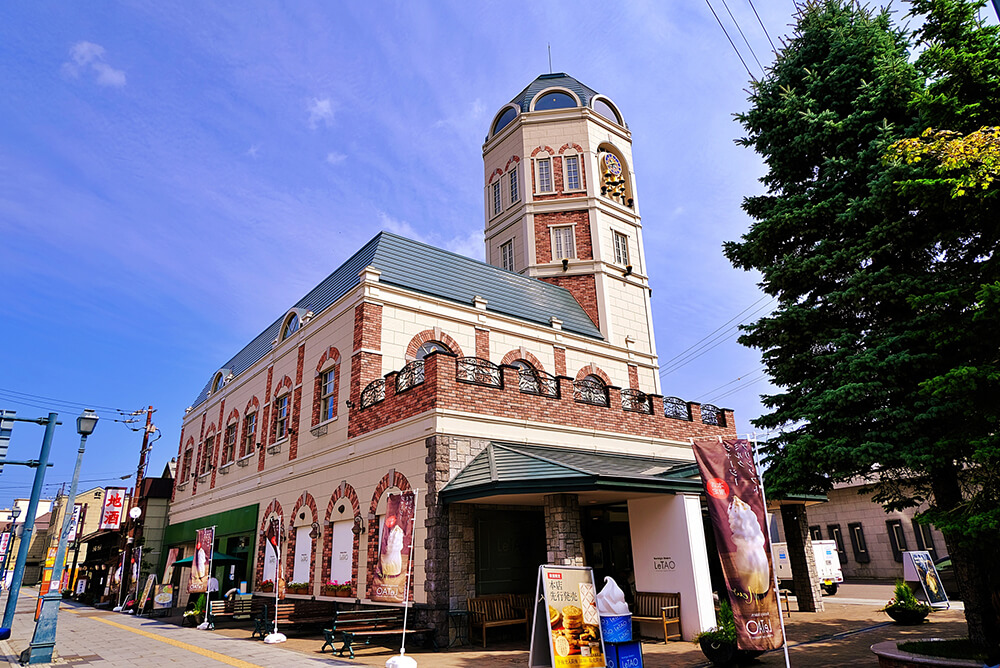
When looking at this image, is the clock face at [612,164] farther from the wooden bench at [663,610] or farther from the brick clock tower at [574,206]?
the wooden bench at [663,610]

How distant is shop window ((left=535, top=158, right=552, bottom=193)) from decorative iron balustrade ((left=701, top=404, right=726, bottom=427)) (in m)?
11.8

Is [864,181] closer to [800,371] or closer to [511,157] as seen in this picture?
[800,371]

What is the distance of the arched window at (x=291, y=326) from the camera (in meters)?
24.1

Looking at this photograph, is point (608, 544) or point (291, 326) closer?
point (608, 544)

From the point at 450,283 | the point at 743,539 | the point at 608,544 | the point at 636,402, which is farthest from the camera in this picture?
the point at 450,283

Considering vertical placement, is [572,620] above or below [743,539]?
below

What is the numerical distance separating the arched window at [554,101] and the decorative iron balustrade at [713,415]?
15335 millimetres

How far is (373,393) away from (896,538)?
90.7ft

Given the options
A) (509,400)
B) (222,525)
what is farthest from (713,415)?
(222,525)

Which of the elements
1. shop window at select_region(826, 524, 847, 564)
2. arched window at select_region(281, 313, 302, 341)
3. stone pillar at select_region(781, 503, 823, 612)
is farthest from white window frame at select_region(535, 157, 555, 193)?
shop window at select_region(826, 524, 847, 564)

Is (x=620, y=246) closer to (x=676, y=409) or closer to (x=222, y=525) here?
(x=676, y=409)

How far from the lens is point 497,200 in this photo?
2994 cm

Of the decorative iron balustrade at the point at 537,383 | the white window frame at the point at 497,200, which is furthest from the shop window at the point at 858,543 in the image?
the white window frame at the point at 497,200

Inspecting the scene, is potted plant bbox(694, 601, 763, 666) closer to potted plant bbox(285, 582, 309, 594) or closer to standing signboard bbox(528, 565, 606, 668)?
standing signboard bbox(528, 565, 606, 668)
